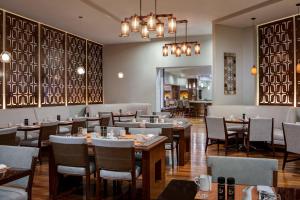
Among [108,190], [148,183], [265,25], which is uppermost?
[265,25]

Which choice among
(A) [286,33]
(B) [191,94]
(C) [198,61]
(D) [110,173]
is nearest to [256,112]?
(A) [286,33]

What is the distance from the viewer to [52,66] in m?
9.22

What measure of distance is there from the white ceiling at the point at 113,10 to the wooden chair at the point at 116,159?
4.44 m

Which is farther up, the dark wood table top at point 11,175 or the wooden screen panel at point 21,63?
the wooden screen panel at point 21,63

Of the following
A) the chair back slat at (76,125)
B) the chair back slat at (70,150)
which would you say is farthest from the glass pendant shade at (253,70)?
the chair back slat at (70,150)

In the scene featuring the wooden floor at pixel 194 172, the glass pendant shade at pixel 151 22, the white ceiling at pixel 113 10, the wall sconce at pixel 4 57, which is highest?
the white ceiling at pixel 113 10

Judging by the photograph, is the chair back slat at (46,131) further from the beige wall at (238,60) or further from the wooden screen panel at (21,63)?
Result: the beige wall at (238,60)

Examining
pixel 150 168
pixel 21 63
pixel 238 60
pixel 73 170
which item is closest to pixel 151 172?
pixel 150 168

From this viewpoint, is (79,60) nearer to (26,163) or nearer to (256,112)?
(256,112)

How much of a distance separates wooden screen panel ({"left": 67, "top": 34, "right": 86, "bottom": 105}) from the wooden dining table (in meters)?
6.31

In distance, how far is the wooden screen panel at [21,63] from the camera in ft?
24.7

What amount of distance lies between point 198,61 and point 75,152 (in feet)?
26.8

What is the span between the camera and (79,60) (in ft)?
35.1

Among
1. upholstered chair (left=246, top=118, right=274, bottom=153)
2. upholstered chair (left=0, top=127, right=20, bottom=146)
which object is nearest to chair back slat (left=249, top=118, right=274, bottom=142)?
upholstered chair (left=246, top=118, right=274, bottom=153)
